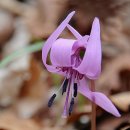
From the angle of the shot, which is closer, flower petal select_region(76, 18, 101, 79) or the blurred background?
flower petal select_region(76, 18, 101, 79)

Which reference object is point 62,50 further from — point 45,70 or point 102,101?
point 45,70

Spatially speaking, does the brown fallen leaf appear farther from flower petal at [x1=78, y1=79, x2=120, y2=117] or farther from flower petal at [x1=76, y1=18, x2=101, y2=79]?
flower petal at [x1=76, y1=18, x2=101, y2=79]

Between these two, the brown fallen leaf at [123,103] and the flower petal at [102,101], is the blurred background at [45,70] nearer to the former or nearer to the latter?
the brown fallen leaf at [123,103]

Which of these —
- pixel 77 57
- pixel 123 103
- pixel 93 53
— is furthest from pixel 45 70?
pixel 93 53

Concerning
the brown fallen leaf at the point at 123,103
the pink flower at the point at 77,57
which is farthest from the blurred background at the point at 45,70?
the pink flower at the point at 77,57

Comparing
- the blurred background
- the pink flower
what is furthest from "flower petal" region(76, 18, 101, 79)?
the blurred background
